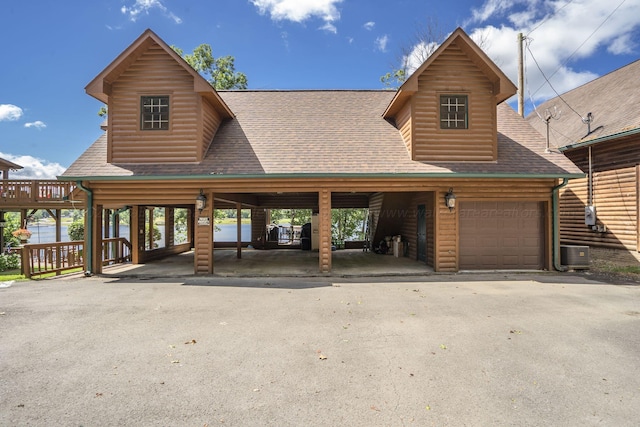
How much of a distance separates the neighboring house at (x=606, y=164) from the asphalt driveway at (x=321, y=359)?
511 cm

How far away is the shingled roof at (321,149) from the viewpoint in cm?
951

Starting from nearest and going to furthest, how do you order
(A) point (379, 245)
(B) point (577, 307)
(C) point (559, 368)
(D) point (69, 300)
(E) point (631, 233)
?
(C) point (559, 368)
(B) point (577, 307)
(D) point (69, 300)
(E) point (631, 233)
(A) point (379, 245)

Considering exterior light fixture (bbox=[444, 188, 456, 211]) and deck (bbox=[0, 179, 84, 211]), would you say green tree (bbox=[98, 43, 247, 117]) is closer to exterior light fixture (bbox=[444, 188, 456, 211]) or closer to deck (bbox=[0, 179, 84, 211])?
deck (bbox=[0, 179, 84, 211])

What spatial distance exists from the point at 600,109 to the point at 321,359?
1547 cm

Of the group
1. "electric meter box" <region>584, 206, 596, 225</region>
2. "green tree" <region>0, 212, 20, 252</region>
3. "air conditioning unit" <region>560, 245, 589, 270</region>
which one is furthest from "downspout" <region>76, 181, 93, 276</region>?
"electric meter box" <region>584, 206, 596, 225</region>

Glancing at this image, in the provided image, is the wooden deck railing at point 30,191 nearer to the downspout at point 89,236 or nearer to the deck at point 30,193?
the deck at point 30,193

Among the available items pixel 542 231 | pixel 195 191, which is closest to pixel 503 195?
pixel 542 231

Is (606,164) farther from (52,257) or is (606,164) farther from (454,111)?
(52,257)

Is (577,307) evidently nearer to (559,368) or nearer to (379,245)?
(559,368)

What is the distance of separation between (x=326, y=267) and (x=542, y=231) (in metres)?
6.87

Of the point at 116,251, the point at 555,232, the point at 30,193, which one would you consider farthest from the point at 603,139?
the point at 30,193

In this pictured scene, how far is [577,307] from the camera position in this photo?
20.4ft

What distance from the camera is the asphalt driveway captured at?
294cm

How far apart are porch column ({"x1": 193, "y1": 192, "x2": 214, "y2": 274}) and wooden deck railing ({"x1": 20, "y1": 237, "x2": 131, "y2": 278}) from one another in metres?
3.36
